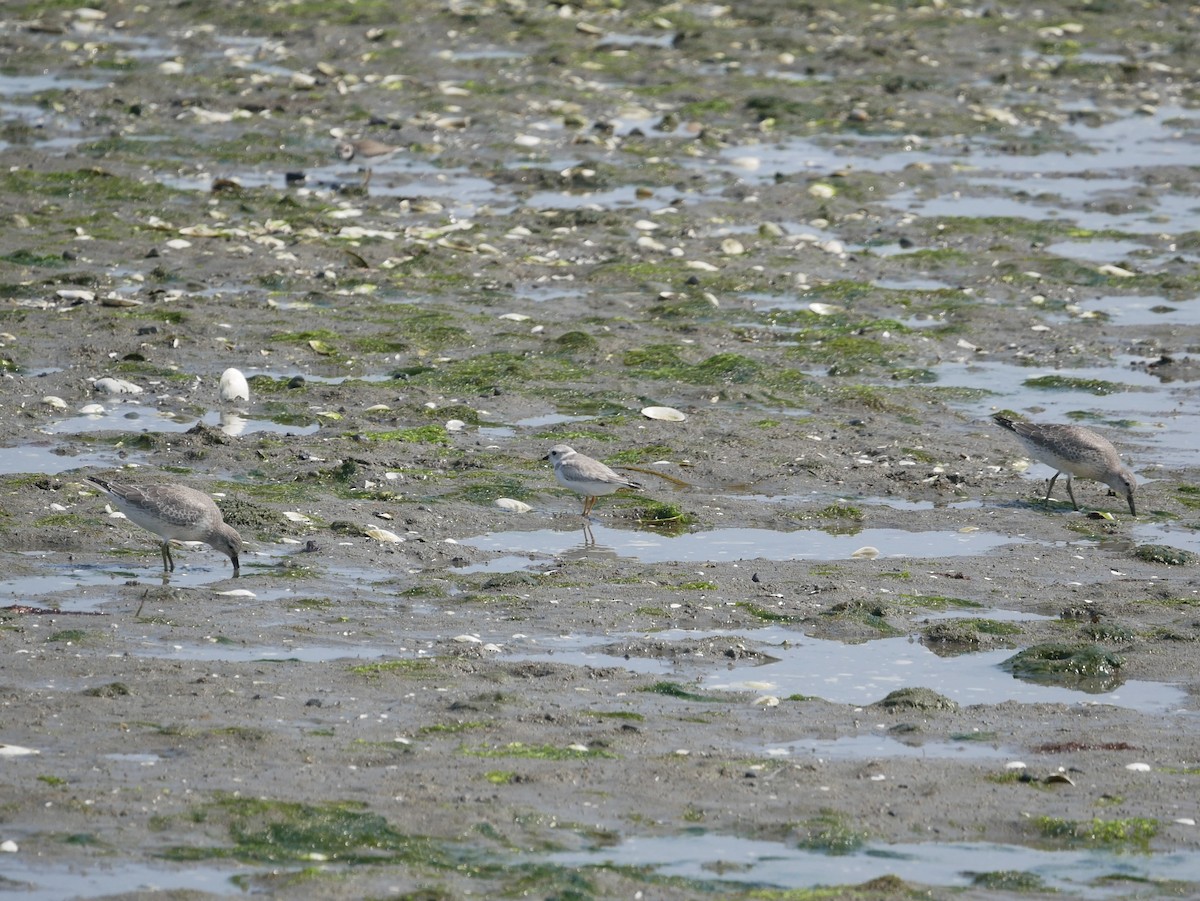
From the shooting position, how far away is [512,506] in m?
12.6

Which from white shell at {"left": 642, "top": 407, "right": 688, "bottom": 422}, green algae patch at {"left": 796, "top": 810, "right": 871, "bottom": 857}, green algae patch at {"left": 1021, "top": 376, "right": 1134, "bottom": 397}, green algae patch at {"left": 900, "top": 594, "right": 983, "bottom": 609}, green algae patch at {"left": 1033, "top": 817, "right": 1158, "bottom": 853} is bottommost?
green algae patch at {"left": 1021, "top": 376, "right": 1134, "bottom": 397}

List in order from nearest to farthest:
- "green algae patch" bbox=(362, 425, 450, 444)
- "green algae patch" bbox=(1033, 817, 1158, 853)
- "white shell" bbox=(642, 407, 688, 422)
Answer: "green algae patch" bbox=(1033, 817, 1158, 853), "green algae patch" bbox=(362, 425, 450, 444), "white shell" bbox=(642, 407, 688, 422)

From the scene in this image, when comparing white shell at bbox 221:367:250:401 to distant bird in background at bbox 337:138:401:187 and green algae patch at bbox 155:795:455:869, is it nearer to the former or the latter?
green algae patch at bbox 155:795:455:869

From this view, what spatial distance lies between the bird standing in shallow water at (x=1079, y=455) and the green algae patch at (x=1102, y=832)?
555 centimetres

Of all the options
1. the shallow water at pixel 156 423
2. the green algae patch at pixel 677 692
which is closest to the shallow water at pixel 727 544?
the green algae patch at pixel 677 692

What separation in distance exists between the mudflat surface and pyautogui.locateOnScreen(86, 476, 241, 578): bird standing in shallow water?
0.29 meters

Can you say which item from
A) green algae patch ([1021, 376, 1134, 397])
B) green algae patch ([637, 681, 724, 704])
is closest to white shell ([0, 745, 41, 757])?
green algae patch ([637, 681, 724, 704])

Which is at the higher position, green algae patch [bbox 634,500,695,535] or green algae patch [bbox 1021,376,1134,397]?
green algae patch [bbox 634,500,695,535]

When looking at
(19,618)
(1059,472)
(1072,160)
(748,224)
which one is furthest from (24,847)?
(1072,160)

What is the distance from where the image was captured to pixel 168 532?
10.7 meters

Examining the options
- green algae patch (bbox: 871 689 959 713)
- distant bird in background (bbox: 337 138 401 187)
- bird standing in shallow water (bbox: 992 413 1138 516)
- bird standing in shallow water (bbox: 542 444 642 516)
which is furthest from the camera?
distant bird in background (bbox: 337 138 401 187)

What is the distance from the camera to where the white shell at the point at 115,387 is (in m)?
14.3

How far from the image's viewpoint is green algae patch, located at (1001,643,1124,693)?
9.79 meters

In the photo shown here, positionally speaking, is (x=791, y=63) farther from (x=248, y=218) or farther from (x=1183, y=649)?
(x=1183, y=649)
